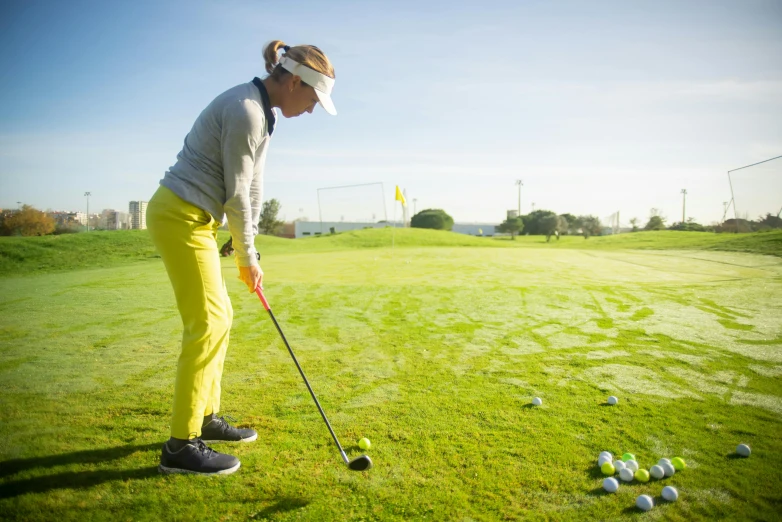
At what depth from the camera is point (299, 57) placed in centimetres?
303

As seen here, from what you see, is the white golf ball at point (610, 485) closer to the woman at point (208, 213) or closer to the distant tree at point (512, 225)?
the woman at point (208, 213)

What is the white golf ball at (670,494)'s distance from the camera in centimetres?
260

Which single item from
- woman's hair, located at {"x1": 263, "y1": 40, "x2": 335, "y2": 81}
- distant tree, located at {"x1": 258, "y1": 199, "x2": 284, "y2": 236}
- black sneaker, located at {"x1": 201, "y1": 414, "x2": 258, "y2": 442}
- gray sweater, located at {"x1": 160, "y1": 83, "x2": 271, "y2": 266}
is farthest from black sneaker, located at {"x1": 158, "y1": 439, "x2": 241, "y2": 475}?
distant tree, located at {"x1": 258, "y1": 199, "x2": 284, "y2": 236}

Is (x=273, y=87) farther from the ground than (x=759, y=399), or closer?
farther from the ground

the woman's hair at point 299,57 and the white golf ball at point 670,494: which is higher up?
the woman's hair at point 299,57

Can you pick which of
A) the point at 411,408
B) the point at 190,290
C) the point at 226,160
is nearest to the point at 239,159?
the point at 226,160

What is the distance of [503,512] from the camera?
2461 millimetres

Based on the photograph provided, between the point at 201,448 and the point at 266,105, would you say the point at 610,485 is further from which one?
the point at 266,105

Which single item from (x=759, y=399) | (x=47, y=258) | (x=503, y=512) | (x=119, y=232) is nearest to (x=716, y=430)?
(x=759, y=399)

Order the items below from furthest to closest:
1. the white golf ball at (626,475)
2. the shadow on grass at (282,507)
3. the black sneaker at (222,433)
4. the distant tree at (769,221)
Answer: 1. the distant tree at (769,221)
2. the black sneaker at (222,433)
3. the white golf ball at (626,475)
4. the shadow on grass at (282,507)

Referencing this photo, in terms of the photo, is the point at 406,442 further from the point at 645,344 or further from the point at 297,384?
the point at 645,344

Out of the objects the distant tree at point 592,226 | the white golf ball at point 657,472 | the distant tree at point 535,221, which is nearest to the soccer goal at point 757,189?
the white golf ball at point 657,472

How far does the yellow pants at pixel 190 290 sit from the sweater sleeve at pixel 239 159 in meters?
0.22

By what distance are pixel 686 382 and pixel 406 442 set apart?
3.20m
